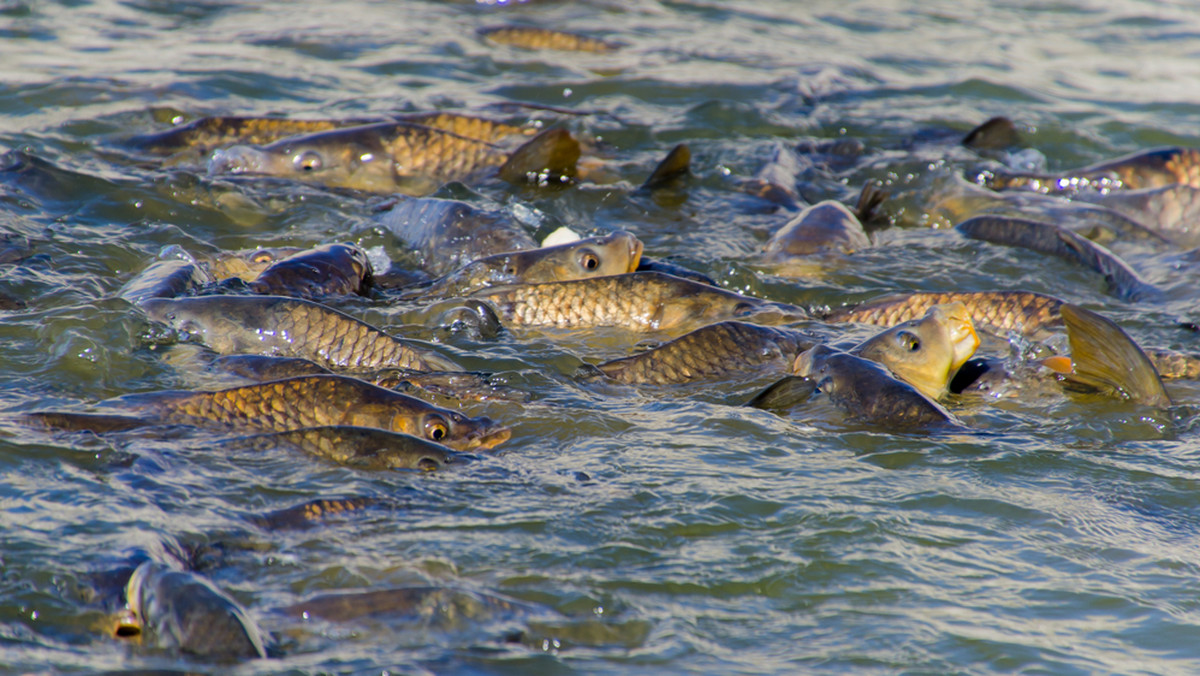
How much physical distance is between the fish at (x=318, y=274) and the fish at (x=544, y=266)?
0.26 m

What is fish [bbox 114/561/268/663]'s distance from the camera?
92.0 inches

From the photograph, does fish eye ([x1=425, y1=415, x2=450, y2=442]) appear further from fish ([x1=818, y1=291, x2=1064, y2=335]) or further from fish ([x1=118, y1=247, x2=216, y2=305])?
fish ([x1=818, y1=291, x2=1064, y2=335])

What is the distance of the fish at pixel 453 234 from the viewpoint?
5.55 metres

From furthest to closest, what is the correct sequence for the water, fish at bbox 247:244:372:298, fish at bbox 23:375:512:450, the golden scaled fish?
the golden scaled fish → fish at bbox 247:244:372:298 → fish at bbox 23:375:512:450 → the water

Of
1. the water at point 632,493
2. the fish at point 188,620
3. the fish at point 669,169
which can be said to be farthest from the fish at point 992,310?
the fish at point 188,620

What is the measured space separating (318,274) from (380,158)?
209 cm

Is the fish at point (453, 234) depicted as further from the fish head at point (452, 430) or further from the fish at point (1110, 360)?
the fish at point (1110, 360)

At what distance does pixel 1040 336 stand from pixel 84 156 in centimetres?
599

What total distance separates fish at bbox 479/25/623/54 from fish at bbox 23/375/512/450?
7.82 meters

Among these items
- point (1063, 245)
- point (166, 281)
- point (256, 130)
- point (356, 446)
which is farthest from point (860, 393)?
point (256, 130)

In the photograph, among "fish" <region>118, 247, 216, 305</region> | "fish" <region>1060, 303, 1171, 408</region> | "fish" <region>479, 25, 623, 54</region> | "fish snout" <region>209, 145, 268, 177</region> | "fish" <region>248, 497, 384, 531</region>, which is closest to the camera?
"fish" <region>248, 497, 384, 531</region>

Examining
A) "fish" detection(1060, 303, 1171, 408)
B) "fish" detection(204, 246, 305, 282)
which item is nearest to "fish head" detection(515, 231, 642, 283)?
"fish" detection(204, 246, 305, 282)

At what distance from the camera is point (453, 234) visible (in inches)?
221

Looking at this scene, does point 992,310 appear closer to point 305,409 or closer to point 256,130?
point 305,409
